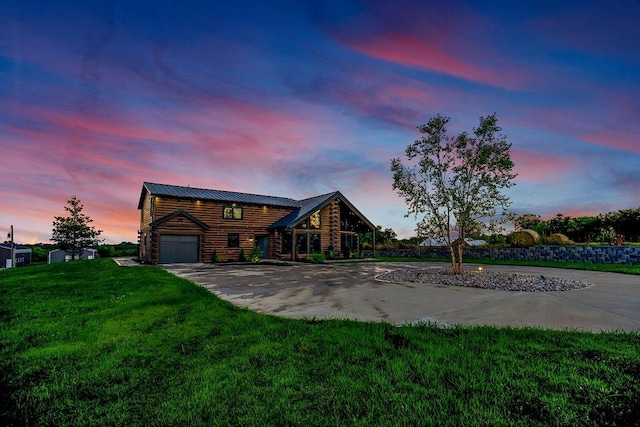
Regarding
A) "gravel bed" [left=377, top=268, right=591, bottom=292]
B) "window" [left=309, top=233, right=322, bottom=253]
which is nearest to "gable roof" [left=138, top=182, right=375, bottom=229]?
"window" [left=309, top=233, right=322, bottom=253]

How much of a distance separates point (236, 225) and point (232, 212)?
1259 mm

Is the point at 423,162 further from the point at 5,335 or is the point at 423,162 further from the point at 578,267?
the point at 5,335

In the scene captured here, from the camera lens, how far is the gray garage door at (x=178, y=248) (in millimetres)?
23234

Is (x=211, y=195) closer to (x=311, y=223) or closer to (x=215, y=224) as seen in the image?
(x=215, y=224)

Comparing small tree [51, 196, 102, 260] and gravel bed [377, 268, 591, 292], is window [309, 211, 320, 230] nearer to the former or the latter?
gravel bed [377, 268, 591, 292]

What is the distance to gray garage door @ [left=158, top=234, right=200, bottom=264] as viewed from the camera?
2323cm

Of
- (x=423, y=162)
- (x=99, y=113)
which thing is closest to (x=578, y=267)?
(x=423, y=162)

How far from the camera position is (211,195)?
2667 centimetres

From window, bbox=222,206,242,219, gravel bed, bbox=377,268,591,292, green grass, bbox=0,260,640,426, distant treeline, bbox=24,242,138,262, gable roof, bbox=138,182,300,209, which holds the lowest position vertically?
gravel bed, bbox=377,268,591,292

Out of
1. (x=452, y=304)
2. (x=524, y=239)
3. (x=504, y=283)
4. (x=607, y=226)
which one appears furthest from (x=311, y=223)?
(x=607, y=226)

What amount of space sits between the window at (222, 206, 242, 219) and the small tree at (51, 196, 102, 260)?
24938mm

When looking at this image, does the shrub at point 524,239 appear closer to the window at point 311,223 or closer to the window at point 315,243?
the window at point 315,243

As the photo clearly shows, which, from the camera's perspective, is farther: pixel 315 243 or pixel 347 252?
pixel 347 252

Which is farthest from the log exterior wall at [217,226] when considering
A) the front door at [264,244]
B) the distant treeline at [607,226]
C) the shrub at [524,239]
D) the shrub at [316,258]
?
the distant treeline at [607,226]
